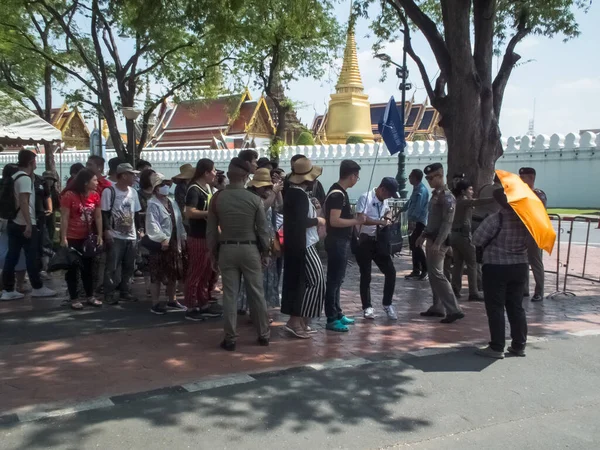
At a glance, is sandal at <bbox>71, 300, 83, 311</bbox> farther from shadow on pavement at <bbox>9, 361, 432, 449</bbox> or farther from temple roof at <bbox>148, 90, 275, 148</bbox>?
temple roof at <bbox>148, 90, 275, 148</bbox>

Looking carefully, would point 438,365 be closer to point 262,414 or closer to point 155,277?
point 262,414

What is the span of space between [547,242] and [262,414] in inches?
114

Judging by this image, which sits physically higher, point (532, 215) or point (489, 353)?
point (532, 215)

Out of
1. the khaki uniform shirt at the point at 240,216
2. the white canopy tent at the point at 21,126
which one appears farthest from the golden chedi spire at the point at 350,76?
the khaki uniform shirt at the point at 240,216

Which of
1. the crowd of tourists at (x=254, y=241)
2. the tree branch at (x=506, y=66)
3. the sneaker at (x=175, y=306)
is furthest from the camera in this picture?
the tree branch at (x=506, y=66)

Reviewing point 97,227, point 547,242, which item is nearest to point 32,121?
point 97,227

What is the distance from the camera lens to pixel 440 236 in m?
6.57

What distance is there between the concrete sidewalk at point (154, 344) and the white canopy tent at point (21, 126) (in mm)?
5077

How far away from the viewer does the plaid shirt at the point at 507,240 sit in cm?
546

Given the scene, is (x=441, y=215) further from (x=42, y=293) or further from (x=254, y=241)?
(x=42, y=293)

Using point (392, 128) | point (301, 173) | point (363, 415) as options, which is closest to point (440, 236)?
point (301, 173)

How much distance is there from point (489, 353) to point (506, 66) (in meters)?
6.24

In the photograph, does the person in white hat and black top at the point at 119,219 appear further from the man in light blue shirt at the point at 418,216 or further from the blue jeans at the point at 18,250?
the man in light blue shirt at the point at 418,216

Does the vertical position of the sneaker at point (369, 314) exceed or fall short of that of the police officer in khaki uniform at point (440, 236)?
it falls short
